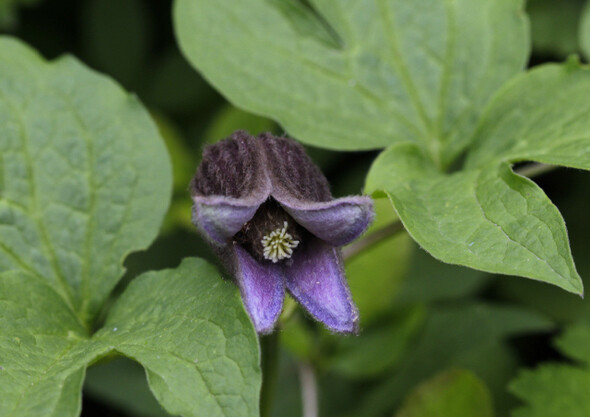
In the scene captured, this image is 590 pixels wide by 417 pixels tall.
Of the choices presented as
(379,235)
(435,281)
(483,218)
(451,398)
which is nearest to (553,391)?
(451,398)

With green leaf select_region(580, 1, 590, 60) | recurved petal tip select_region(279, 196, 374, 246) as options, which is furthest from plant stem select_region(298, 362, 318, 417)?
green leaf select_region(580, 1, 590, 60)

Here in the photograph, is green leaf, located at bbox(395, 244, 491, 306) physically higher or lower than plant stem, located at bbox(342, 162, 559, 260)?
lower

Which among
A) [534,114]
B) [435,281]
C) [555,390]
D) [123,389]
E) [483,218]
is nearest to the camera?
[483,218]

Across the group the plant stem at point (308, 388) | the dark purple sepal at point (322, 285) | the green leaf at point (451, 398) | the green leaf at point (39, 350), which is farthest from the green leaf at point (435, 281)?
the green leaf at point (39, 350)

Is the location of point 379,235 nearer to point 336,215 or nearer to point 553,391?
point 336,215

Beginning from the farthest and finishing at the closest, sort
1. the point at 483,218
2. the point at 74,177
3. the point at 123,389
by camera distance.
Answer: the point at 123,389, the point at 74,177, the point at 483,218

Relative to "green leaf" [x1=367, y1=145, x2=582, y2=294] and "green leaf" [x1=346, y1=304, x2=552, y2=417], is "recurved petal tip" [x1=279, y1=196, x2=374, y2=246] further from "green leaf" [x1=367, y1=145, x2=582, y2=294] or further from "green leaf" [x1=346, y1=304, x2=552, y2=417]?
"green leaf" [x1=346, y1=304, x2=552, y2=417]

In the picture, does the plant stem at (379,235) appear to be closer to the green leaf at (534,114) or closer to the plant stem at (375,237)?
the plant stem at (375,237)
